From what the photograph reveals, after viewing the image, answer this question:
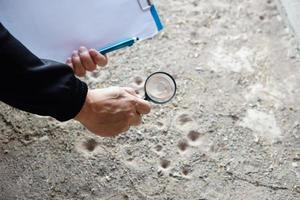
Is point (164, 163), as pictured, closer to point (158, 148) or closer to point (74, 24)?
point (158, 148)

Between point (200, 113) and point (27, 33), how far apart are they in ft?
2.01

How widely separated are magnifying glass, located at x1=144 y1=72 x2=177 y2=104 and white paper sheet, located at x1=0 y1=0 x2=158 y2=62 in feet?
0.55

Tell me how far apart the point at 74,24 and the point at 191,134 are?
518mm

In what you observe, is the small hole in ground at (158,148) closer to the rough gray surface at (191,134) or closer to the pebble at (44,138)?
the rough gray surface at (191,134)

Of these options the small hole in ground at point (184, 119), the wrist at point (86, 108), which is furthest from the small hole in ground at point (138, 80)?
the wrist at point (86, 108)

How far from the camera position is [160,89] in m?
1.33

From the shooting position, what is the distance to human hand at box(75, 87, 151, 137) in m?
1.08

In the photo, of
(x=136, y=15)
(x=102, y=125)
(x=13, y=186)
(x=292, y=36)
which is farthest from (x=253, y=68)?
(x=13, y=186)

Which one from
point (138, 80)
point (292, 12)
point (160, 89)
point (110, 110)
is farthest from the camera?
point (292, 12)

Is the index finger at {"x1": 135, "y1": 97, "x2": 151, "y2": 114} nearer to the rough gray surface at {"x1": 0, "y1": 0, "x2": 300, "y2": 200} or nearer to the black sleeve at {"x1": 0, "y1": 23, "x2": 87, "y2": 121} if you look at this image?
the black sleeve at {"x1": 0, "y1": 23, "x2": 87, "y2": 121}

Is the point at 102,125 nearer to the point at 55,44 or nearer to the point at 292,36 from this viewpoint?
the point at 55,44

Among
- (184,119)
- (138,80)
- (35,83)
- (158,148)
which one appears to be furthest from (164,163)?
(35,83)

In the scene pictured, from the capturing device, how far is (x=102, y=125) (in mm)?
1107

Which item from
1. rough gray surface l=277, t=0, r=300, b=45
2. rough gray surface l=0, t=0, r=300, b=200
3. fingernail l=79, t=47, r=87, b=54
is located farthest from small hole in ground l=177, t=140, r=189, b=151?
rough gray surface l=277, t=0, r=300, b=45
